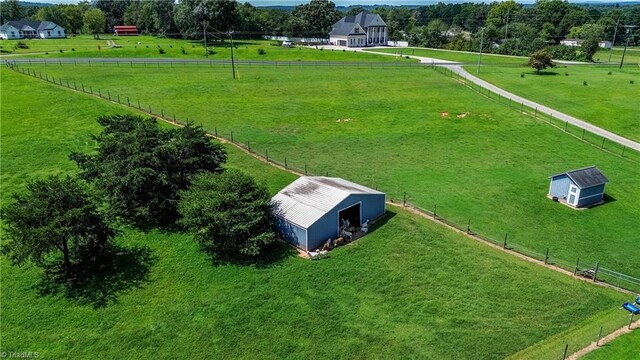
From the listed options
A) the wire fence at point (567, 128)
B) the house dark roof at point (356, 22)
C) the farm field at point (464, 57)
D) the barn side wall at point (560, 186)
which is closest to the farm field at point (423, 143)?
the barn side wall at point (560, 186)

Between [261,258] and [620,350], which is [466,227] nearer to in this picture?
[620,350]

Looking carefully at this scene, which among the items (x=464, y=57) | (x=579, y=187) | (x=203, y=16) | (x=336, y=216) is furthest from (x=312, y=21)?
(x=336, y=216)

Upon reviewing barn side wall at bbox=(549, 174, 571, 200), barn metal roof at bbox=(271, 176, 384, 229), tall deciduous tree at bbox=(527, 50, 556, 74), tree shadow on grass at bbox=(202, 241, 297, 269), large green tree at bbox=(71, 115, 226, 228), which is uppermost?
tall deciduous tree at bbox=(527, 50, 556, 74)

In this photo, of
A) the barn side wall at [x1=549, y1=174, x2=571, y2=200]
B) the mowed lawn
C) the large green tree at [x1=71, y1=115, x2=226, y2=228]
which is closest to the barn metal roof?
the mowed lawn

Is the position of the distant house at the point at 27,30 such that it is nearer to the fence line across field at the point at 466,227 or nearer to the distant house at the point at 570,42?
the fence line across field at the point at 466,227

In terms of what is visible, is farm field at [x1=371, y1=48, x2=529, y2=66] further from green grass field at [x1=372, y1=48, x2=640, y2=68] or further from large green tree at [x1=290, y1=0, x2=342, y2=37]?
large green tree at [x1=290, y1=0, x2=342, y2=37]

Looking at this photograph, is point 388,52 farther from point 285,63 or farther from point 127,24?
point 127,24
